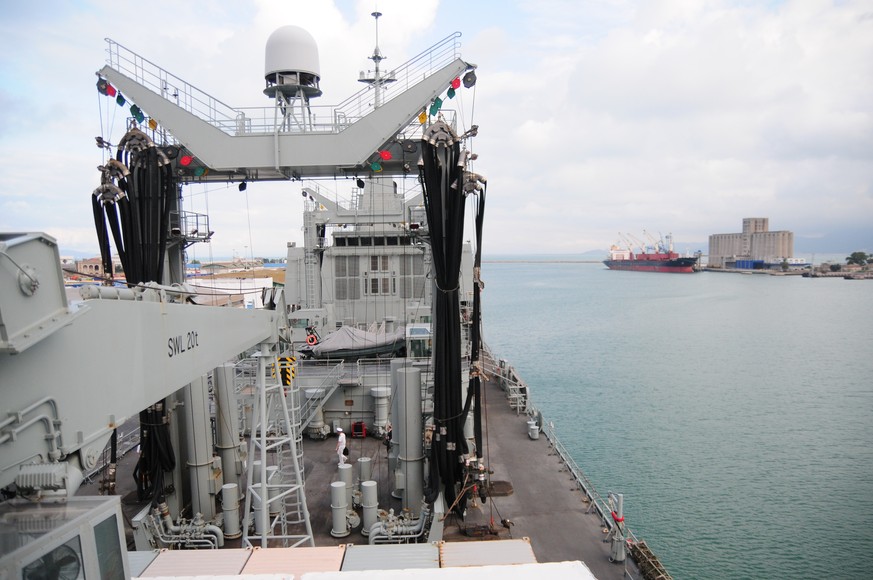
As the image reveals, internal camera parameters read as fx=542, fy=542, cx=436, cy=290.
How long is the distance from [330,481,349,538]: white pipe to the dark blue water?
1087 cm

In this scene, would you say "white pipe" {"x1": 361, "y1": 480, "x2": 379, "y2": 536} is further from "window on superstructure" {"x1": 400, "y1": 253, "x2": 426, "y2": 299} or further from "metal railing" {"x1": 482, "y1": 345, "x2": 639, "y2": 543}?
"window on superstructure" {"x1": 400, "y1": 253, "x2": 426, "y2": 299}

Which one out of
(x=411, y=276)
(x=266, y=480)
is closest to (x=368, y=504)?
(x=266, y=480)

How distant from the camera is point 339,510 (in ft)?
42.9

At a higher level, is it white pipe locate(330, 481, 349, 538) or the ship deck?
white pipe locate(330, 481, 349, 538)

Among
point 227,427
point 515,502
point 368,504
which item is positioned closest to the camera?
point 368,504

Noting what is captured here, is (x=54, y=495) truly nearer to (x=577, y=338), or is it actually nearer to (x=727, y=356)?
(x=727, y=356)

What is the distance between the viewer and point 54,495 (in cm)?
441

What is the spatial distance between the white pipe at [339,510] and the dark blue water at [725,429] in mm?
10868

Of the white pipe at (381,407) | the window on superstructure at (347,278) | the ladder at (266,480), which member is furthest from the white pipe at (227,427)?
the window on superstructure at (347,278)

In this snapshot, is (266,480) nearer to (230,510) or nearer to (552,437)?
(230,510)

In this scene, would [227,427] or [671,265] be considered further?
[671,265]

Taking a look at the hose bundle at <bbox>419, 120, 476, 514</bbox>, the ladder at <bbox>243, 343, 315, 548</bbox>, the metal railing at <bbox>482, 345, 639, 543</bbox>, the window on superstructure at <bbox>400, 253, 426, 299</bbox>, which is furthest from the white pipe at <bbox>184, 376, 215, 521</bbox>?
the window on superstructure at <bbox>400, 253, 426, 299</bbox>

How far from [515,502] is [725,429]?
2039 centimetres

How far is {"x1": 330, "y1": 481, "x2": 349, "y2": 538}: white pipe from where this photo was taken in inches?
513
